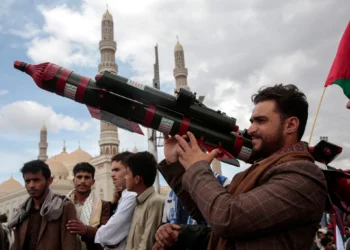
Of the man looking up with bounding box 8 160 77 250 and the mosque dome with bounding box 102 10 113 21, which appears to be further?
the mosque dome with bounding box 102 10 113 21

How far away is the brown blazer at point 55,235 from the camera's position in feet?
8.50

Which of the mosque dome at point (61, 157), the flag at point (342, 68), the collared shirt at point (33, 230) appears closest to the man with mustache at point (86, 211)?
the collared shirt at point (33, 230)

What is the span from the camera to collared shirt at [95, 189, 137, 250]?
2615mm

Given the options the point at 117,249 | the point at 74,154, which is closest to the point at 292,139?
the point at 117,249

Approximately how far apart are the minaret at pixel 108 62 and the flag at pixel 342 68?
2326 centimetres

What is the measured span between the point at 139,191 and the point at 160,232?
1.14 m

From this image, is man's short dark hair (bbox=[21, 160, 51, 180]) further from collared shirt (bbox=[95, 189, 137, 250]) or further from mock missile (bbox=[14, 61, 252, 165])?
mock missile (bbox=[14, 61, 252, 165])

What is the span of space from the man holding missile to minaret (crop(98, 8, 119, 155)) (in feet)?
81.9

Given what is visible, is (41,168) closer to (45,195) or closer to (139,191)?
(45,195)

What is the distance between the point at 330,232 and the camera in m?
5.82

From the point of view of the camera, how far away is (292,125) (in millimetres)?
1388

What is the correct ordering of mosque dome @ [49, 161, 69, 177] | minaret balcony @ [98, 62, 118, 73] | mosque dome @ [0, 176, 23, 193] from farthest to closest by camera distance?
1. mosque dome @ [0, 176, 23, 193]
2. mosque dome @ [49, 161, 69, 177]
3. minaret balcony @ [98, 62, 118, 73]

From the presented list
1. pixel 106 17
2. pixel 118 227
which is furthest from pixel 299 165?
pixel 106 17

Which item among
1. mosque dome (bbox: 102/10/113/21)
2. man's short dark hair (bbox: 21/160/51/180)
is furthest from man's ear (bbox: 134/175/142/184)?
mosque dome (bbox: 102/10/113/21)
